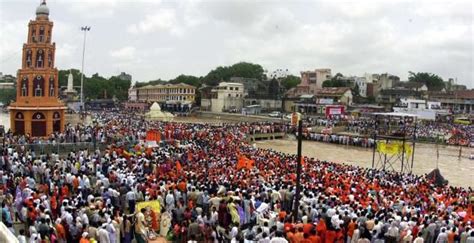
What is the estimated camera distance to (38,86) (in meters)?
29.7

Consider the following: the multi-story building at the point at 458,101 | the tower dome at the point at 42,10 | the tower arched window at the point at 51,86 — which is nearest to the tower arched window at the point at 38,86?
the tower arched window at the point at 51,86

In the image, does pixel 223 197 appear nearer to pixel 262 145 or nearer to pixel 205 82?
pixel 262 145

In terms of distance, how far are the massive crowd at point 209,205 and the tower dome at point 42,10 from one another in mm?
13234

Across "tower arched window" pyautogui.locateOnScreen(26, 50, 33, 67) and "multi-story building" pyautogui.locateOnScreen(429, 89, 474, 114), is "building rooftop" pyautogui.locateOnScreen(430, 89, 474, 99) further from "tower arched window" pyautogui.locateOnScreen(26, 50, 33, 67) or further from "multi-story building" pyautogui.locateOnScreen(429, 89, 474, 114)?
"tower arched window" pyautogui.locateOnScreen(26, 50, 33, 67)

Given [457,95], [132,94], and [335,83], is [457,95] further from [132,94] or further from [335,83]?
[132,94]

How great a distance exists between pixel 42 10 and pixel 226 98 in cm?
6758

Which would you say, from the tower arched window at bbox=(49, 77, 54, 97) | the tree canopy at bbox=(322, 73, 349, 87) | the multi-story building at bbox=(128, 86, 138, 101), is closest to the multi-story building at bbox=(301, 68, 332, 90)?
the tree canopy at bbox=(322, 73, 349, 87)

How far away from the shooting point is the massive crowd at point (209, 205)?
11039 millimetres

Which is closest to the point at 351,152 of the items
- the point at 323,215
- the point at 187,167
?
the point at 187,167

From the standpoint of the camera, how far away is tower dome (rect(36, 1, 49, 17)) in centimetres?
2998

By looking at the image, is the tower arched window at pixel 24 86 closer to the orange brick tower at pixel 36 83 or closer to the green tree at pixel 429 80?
the orange brick tower at pixel 36 83

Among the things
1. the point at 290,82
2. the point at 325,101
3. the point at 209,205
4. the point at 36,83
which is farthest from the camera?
the point at 290,82

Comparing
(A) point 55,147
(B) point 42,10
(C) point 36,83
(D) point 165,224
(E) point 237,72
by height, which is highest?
(E) point 237,72

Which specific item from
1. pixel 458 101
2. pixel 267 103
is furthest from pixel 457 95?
pixel 267 103
